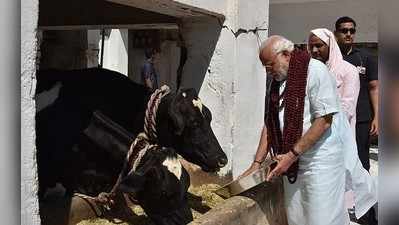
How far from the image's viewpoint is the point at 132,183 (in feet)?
11.2

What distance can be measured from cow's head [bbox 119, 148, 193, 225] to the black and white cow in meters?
0.16

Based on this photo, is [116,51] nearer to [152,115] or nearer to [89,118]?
[89,118]

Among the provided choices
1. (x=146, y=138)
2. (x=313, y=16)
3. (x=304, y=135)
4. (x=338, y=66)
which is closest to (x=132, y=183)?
(x=146, y=138)

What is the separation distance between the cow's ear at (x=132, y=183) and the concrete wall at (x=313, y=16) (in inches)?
210

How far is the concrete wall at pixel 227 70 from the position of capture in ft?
17.1

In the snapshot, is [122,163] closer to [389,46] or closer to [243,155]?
[243,155]

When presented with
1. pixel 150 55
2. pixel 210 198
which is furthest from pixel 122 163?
pixel 150 55

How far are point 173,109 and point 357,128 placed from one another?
8.19ft

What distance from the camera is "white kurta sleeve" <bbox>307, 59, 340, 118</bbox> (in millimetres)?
3701

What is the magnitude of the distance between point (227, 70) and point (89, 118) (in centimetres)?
172

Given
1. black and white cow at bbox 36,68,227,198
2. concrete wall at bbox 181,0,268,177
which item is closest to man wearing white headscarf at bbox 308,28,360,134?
concrete wall at bbox 181,0,268,177

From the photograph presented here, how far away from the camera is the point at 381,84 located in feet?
5.20

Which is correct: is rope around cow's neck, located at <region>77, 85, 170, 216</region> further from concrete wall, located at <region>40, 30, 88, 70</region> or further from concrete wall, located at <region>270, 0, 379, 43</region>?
concrete wall, located at <region>270, 0, 379, 43</region>

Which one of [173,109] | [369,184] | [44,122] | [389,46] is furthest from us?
[369,184]
